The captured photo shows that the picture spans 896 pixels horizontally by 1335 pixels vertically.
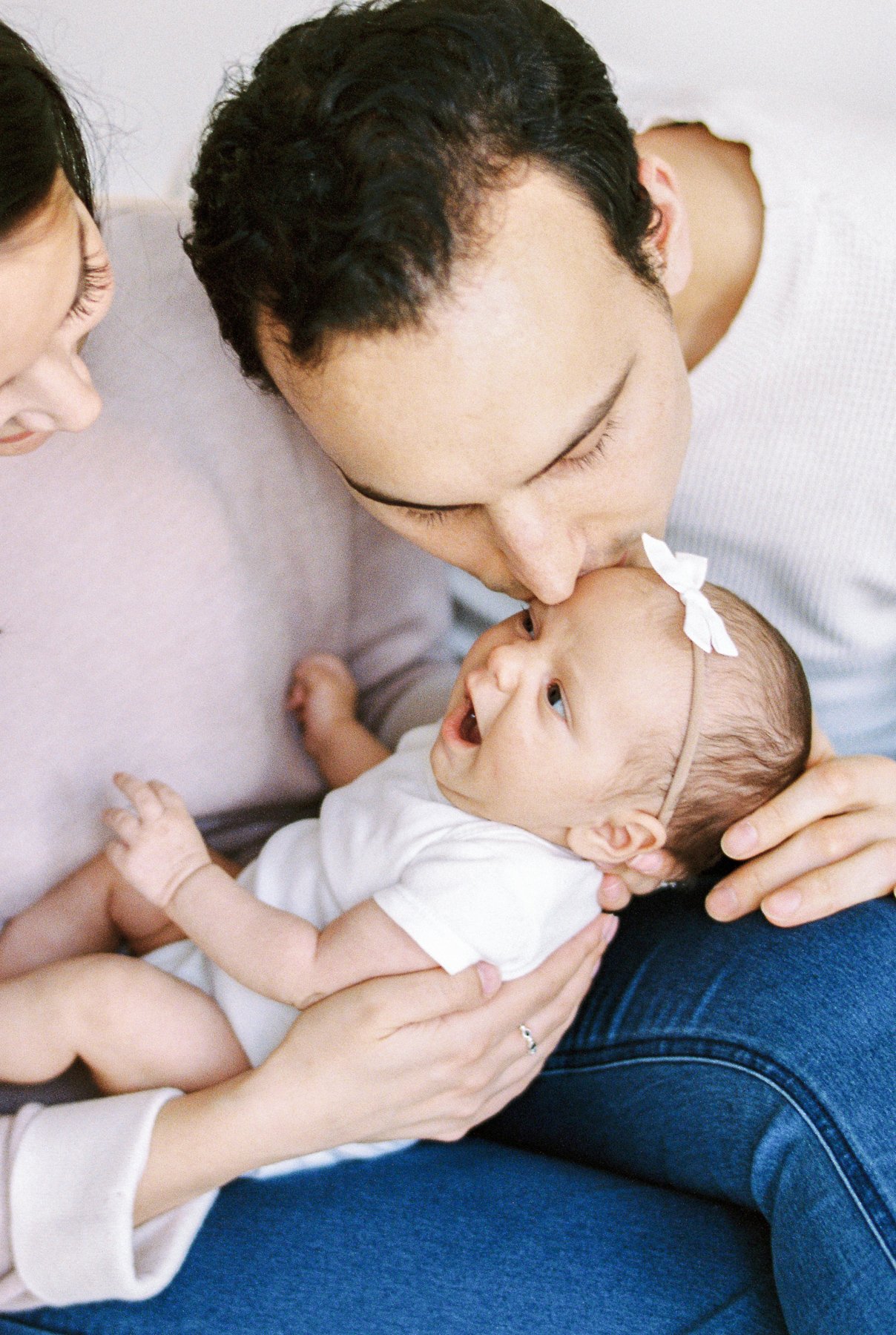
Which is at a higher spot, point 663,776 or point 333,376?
point 333,376

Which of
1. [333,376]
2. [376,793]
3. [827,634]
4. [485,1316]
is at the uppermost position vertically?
Result: [333,376]

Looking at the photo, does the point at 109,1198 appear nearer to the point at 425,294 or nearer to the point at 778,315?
the point at 425,294

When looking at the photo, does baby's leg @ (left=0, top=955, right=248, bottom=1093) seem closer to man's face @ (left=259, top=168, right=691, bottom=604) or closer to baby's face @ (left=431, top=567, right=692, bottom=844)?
baby's face @ (left=431, top=567, right=692, bottom=844)

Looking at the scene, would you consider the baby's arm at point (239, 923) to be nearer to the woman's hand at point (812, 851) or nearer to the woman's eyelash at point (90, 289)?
the woman's hand at point (812, 851)

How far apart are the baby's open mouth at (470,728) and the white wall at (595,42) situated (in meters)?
1.16

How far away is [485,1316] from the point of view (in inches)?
46.1

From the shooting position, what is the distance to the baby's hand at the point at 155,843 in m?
1.29

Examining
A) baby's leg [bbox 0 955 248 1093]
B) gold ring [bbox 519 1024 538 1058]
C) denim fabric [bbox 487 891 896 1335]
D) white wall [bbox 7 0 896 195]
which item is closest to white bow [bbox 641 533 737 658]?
denim fabric [bbox 487 891 896 1335]

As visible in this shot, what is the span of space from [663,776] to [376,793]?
13.4 inches

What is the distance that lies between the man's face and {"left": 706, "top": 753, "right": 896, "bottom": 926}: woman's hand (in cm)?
34

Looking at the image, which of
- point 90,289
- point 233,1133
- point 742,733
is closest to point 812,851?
point 742,733

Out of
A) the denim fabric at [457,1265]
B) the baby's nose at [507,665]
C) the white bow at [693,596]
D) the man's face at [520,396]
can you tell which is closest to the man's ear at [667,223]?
the man's face at [520,396]

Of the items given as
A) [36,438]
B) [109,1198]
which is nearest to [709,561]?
[36,438]

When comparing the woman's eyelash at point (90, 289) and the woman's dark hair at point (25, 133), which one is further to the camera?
the woman's eyelash at point (90, 289)
